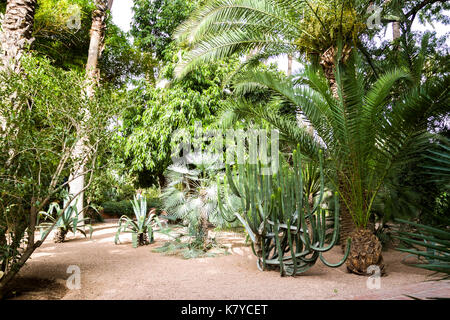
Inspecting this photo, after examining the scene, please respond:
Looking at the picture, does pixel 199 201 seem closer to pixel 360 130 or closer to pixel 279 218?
pixel 279 218

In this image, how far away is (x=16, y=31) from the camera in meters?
5.18

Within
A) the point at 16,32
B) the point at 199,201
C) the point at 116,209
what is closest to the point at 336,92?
the point at 199,201

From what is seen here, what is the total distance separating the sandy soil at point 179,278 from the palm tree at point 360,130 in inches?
34.1

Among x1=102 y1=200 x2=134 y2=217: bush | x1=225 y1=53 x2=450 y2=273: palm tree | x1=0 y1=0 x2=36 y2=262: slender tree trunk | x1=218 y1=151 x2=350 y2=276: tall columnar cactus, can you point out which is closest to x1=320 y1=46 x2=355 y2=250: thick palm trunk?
x1=225 y1=53 x2=450 y2=273: palm tree

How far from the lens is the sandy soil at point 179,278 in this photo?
3607 millimetres

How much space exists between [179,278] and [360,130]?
355 centimetres

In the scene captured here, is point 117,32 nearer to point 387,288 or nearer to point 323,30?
point 323,30

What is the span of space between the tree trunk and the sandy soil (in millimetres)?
3369

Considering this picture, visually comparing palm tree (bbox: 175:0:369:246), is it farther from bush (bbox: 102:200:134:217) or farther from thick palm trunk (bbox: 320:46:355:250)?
bush (bbox: 102:200:134:217)

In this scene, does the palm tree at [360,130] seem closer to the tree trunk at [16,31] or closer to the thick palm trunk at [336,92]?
the thick palm trunk at [336,92]

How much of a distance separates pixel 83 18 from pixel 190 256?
12.6 meters
